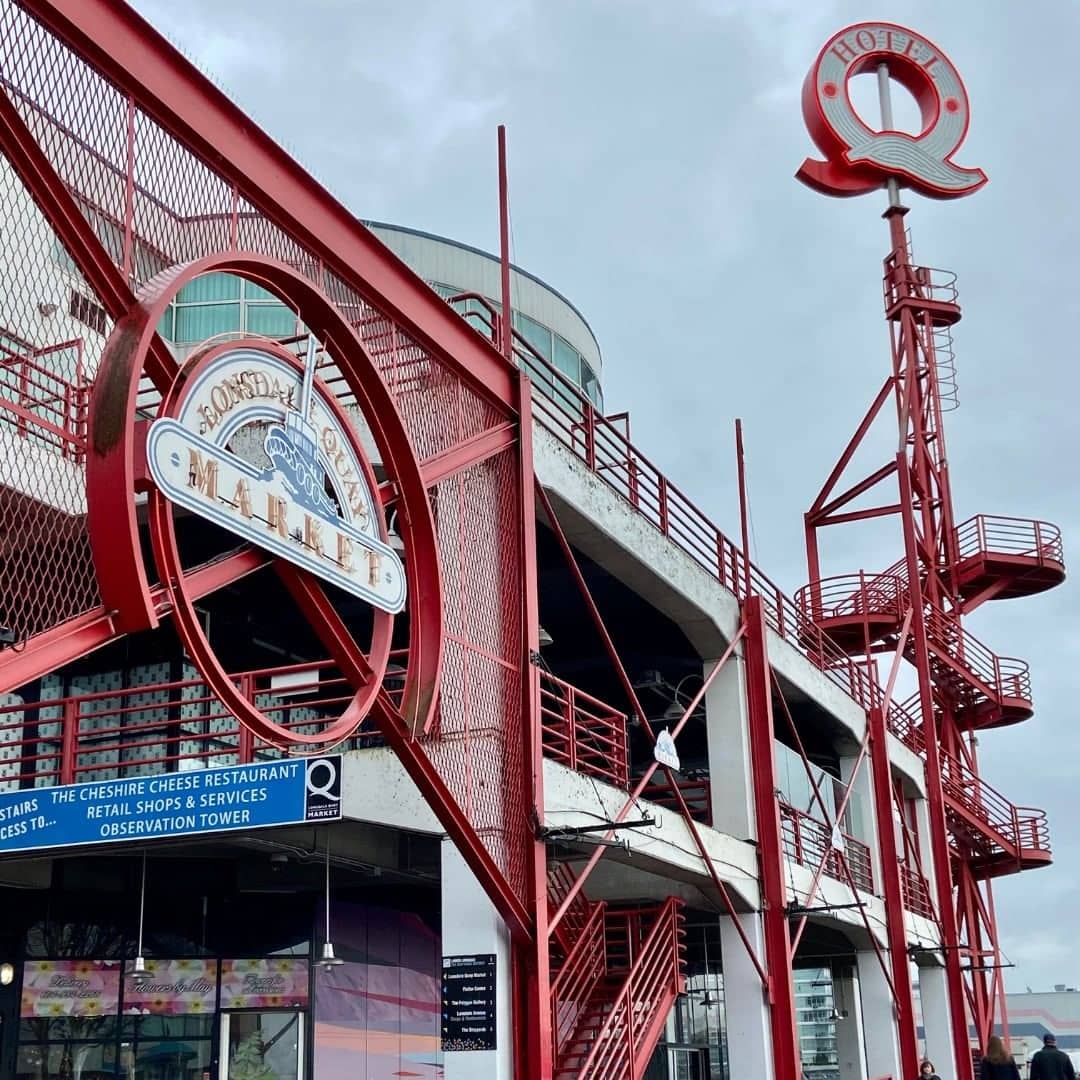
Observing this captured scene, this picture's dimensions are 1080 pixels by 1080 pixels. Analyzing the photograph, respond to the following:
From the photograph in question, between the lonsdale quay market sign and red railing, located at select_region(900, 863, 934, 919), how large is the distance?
778 inches

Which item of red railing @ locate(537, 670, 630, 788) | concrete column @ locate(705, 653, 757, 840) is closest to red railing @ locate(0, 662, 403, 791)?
red railing @ locate(537, 670, 630, 788)

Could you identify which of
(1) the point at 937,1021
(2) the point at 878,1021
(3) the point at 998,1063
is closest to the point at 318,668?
(3) the point at 998,1063

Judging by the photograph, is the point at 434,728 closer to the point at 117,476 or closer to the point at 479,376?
the point at 479,376

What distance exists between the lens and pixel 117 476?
28.5 ft

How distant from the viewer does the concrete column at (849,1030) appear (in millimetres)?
32319

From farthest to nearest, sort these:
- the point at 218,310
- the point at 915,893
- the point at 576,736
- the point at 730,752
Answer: the point at 915,893 → the point at 218,310 → the point at 730,752 → the point at 576,736

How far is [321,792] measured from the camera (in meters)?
13.0

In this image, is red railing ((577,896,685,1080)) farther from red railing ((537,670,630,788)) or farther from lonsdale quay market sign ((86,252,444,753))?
lonsdale quay market sign ((86,252,444,753))

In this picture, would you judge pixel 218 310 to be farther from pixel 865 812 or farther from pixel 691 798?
pixel 865 812

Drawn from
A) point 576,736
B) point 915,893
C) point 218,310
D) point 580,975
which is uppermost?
point 218,310

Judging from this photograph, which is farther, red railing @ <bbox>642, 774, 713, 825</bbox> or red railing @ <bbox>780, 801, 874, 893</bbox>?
red railing @ <bbox>642, 774, 713, 825</bbox>

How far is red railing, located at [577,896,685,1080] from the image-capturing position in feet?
52.0

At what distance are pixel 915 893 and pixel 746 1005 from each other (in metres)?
12.8

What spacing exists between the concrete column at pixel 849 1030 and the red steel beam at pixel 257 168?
21.9 m
